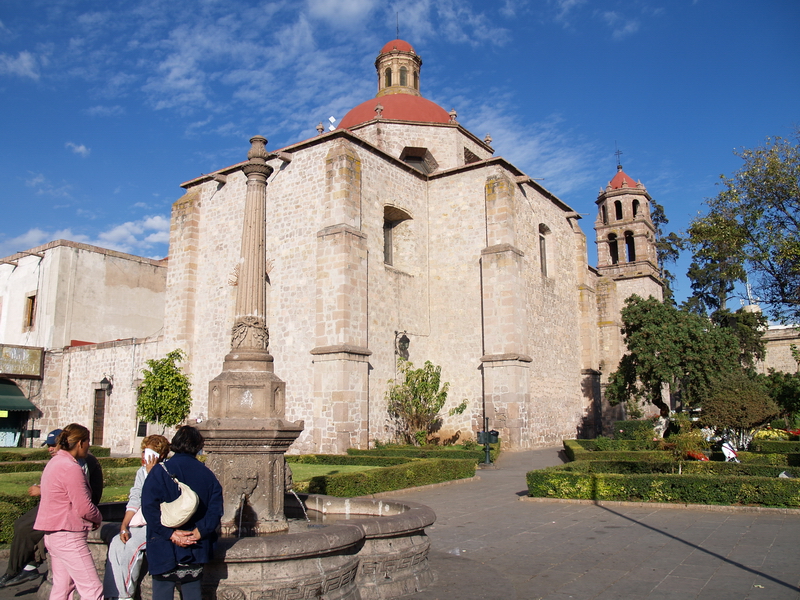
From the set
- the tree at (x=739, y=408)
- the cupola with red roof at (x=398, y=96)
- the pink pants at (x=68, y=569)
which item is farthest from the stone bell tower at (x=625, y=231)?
the pink pants at (x=68, y=569)

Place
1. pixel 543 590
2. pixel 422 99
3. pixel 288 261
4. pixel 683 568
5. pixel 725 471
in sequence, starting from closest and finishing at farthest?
1. pixel 543 590
2. pixel 683 568
3. pixel 725 471
4. pixel 288 261
5. pixel 422 99

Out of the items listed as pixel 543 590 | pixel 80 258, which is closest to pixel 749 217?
pixel 543 590

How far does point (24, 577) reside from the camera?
615 cm

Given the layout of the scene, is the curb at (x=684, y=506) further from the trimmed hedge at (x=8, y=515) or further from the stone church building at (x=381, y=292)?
the stone church building at (x=381, y=292)

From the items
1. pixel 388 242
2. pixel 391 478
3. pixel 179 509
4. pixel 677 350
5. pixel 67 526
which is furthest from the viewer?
pixel 677 350

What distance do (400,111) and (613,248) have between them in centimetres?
1680

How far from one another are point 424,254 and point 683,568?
17426mm

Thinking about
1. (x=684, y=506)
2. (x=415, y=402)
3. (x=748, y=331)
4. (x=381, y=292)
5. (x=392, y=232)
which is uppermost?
(x=392, y=232)

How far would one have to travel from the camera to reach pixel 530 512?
1005 centimetres

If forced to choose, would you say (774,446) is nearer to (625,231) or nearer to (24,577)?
(24,577)

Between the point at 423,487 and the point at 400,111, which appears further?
the point at 400,111

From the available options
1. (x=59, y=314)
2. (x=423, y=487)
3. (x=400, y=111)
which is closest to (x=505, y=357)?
(x=423, y=487)

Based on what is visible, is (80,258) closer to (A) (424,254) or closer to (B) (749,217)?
(A) (424,254)

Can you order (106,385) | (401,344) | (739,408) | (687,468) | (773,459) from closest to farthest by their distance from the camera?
1. (687,468)
2. (773,459)
3. (739,408)
4. (401,344)
5. (106,385)
